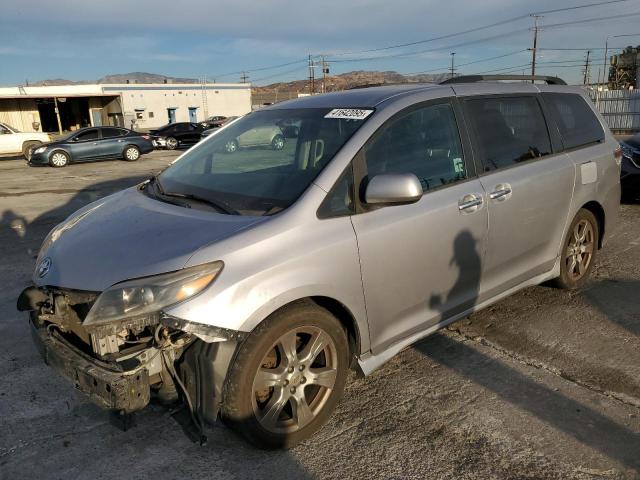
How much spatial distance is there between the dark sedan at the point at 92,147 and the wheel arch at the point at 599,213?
61.7 feet

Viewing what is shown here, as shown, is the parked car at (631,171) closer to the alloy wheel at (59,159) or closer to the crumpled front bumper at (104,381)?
the crumpled front bumper at (104,381)

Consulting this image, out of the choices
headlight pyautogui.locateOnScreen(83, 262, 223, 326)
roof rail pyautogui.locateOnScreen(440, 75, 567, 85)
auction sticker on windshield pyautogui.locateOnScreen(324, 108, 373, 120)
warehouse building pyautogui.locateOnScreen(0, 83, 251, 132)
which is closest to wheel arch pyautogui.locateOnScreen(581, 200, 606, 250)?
roof rail pyautogui.locateOnScreen(440, 75, 567, 85)

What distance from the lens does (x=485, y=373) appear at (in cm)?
354

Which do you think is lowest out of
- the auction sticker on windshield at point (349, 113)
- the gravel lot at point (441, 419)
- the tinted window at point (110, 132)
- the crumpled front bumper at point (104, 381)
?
the gravel lot at point (441, 419)

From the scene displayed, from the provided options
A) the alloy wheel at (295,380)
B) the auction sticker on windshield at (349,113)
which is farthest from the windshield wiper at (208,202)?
the auction sticker on windshield at (349,113)

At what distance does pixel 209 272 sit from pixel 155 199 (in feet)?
3.80

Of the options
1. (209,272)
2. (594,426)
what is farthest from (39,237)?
(594,426)

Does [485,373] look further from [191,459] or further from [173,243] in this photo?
[173,243]

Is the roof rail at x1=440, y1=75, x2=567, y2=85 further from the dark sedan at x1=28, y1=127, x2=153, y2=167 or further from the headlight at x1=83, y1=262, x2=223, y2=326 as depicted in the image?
the dark sedan at x1=28, y1=127, x2=153, y2=167

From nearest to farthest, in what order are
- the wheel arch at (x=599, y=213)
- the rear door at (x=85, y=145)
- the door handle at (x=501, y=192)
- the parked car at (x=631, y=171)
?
1. the door handle at (x=501, y=192)
2. the wheel arch at (x=599, y=213)
3. the parked car at (x=631, y=171)
4. the rear door at (x=85, y=145)

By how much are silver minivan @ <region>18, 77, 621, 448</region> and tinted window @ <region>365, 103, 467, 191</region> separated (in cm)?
1

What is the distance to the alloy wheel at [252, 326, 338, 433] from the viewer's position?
2682mm

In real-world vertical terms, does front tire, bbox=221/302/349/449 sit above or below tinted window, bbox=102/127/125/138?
below

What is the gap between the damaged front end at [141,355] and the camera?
239cm
